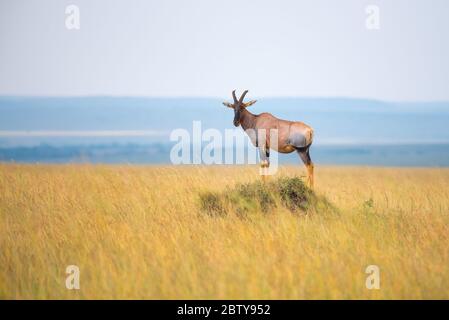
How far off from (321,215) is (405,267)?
281 centimetres

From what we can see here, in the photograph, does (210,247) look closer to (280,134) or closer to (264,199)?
(264,199)

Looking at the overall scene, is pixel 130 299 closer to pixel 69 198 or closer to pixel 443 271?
pixel 443 271

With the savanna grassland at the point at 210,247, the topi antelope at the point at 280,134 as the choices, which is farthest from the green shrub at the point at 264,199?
the topi antelope at the point at 280,134

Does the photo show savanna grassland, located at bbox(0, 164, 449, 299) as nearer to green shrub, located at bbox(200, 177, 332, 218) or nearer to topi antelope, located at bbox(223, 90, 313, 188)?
green shrub, located at bbox(200, 177, 332, 218)

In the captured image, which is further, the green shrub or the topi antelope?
the topi antelope

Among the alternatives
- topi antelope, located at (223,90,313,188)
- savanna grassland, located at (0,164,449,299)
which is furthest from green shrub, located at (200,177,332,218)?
topi antelope, located at (223,90,313,188)

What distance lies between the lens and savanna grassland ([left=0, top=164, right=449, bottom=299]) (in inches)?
250

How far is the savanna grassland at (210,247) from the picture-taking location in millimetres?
6340

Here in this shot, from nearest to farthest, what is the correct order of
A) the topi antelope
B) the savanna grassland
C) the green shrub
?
the savanna grassland, the green shrub, the topi antelope

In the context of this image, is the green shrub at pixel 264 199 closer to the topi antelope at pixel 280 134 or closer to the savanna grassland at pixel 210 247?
the savanna grassland at pixel 210 247

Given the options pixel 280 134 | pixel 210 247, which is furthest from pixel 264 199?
pixel 280 134

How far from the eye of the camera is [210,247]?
25.0ft
